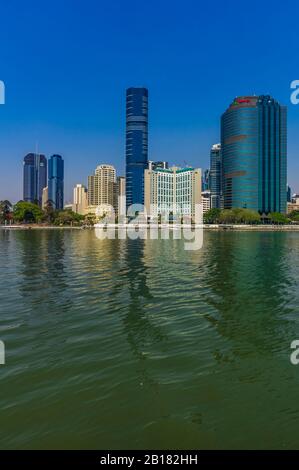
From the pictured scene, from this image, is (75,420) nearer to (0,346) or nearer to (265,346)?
(0,346)

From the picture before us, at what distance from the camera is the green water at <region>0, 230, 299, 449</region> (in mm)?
7672

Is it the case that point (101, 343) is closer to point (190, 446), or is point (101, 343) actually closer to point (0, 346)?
point (0, 346)

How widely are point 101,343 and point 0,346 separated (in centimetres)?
343

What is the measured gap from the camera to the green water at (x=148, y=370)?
25.2 ft

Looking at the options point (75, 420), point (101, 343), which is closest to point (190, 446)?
point (75, 420)

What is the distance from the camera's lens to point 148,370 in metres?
10.8

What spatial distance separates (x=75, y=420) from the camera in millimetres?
8094

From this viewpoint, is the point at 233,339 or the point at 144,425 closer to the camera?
the point at 144,425

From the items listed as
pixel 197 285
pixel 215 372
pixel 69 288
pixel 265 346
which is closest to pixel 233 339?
pixel 265 346
